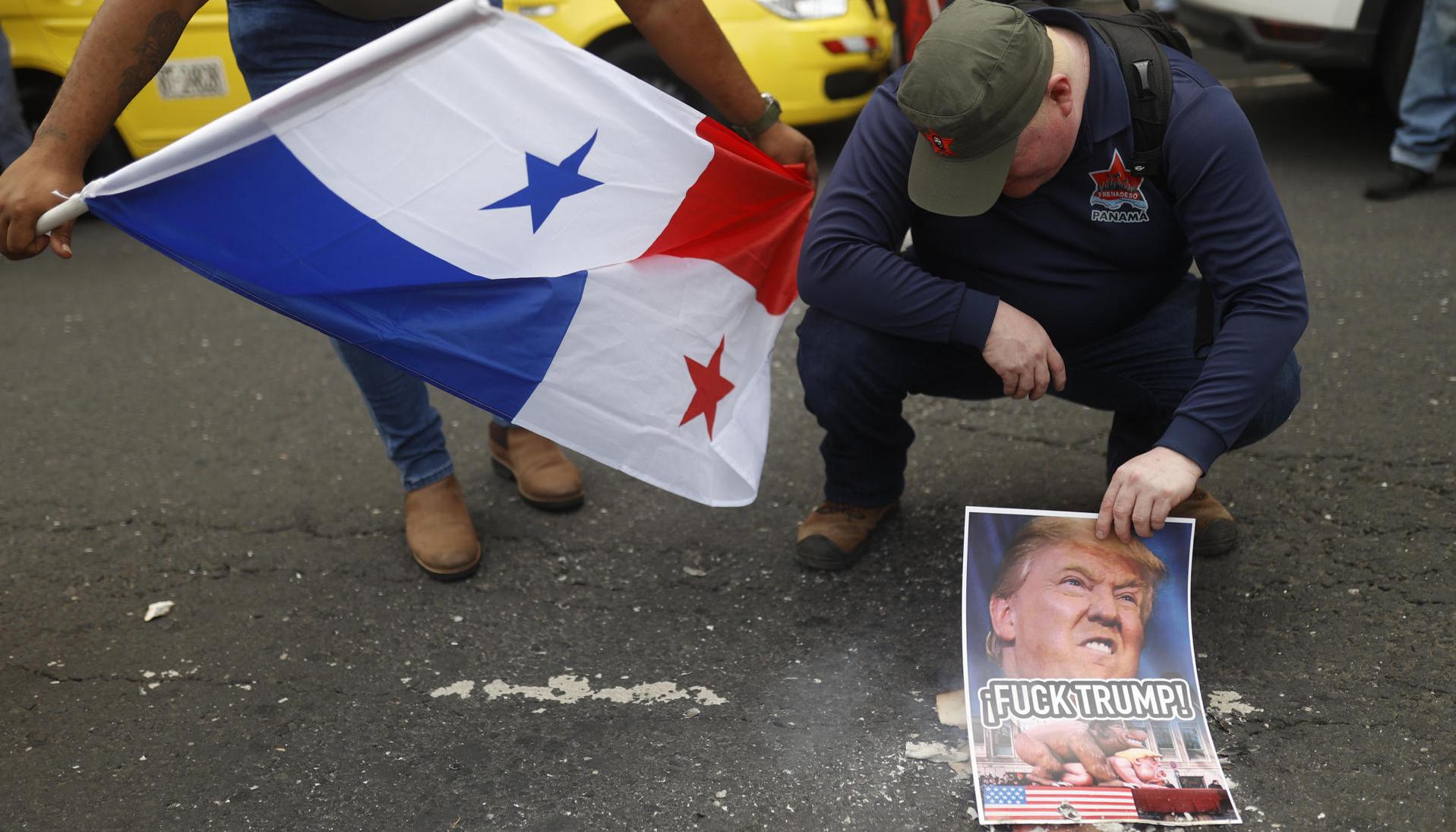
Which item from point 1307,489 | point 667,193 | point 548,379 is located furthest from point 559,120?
point 1307,489

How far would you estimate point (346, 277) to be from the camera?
2.18 meters

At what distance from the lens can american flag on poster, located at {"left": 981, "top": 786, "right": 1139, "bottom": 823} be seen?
6.11 feet

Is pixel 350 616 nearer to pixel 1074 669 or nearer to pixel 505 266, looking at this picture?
pixel 505 266

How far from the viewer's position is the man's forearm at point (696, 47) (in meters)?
2.28

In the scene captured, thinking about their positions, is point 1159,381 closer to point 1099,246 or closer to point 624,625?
point 1099,246

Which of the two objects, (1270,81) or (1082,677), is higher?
(1082,677)

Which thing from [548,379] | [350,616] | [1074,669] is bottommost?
[350,616]

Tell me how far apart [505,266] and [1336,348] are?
96.7 inches

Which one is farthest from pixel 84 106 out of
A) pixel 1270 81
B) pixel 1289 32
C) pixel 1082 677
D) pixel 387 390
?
pixel 1270 81

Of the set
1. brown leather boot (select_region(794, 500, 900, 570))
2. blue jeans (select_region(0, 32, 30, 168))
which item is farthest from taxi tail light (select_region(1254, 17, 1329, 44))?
blue jeans (select_region(0, 32, 30, 168))

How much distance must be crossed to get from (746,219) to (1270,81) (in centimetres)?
522

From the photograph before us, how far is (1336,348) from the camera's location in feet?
11.4

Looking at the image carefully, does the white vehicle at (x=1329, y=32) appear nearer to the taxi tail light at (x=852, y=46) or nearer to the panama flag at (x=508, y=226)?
the taxi tail light at (x=852, y=46)

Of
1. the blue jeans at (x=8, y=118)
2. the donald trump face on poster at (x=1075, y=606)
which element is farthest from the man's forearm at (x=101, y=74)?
the blue jeans at (x=8, y=118)
